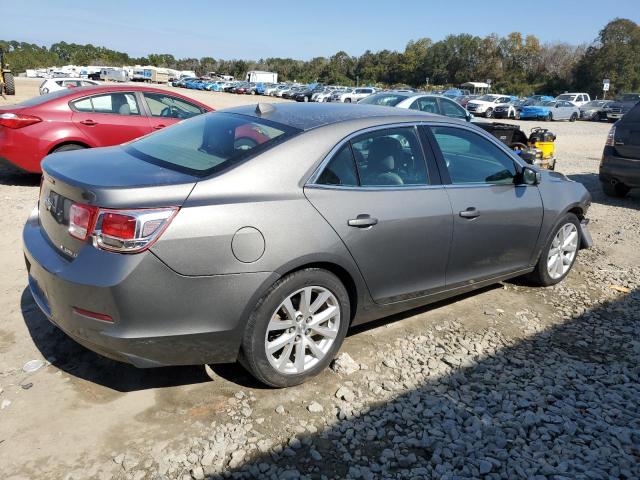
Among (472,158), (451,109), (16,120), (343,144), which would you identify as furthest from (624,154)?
(16,120)

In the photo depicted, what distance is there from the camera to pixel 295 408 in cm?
299

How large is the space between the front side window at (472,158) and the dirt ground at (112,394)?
3.71ft

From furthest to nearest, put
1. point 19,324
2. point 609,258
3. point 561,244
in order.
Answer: point 609,258 → point 561,244 → point 19,324

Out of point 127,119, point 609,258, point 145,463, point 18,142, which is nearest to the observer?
point 145,463

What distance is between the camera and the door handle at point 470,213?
149 inches

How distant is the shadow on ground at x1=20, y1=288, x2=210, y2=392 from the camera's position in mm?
3162

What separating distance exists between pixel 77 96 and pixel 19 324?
4722 millimetres

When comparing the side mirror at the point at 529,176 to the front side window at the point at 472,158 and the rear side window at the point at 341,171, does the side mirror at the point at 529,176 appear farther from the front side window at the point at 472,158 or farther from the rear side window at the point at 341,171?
the rear side window at the point at 341,171

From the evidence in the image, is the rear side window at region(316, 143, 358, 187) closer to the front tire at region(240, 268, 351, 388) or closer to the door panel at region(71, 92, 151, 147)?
the front tire at region(240, 268, 351, 388)

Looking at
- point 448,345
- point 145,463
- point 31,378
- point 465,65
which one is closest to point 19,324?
point 31,378

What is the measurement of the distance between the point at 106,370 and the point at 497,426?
234 cm

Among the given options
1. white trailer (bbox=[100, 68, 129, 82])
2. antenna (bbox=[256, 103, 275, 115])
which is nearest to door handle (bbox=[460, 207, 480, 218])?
antenna (bbox=[256, 103, 275, 115])

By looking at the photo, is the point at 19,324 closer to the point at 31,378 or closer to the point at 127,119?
the point at 31,378

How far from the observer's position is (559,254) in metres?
5.00
